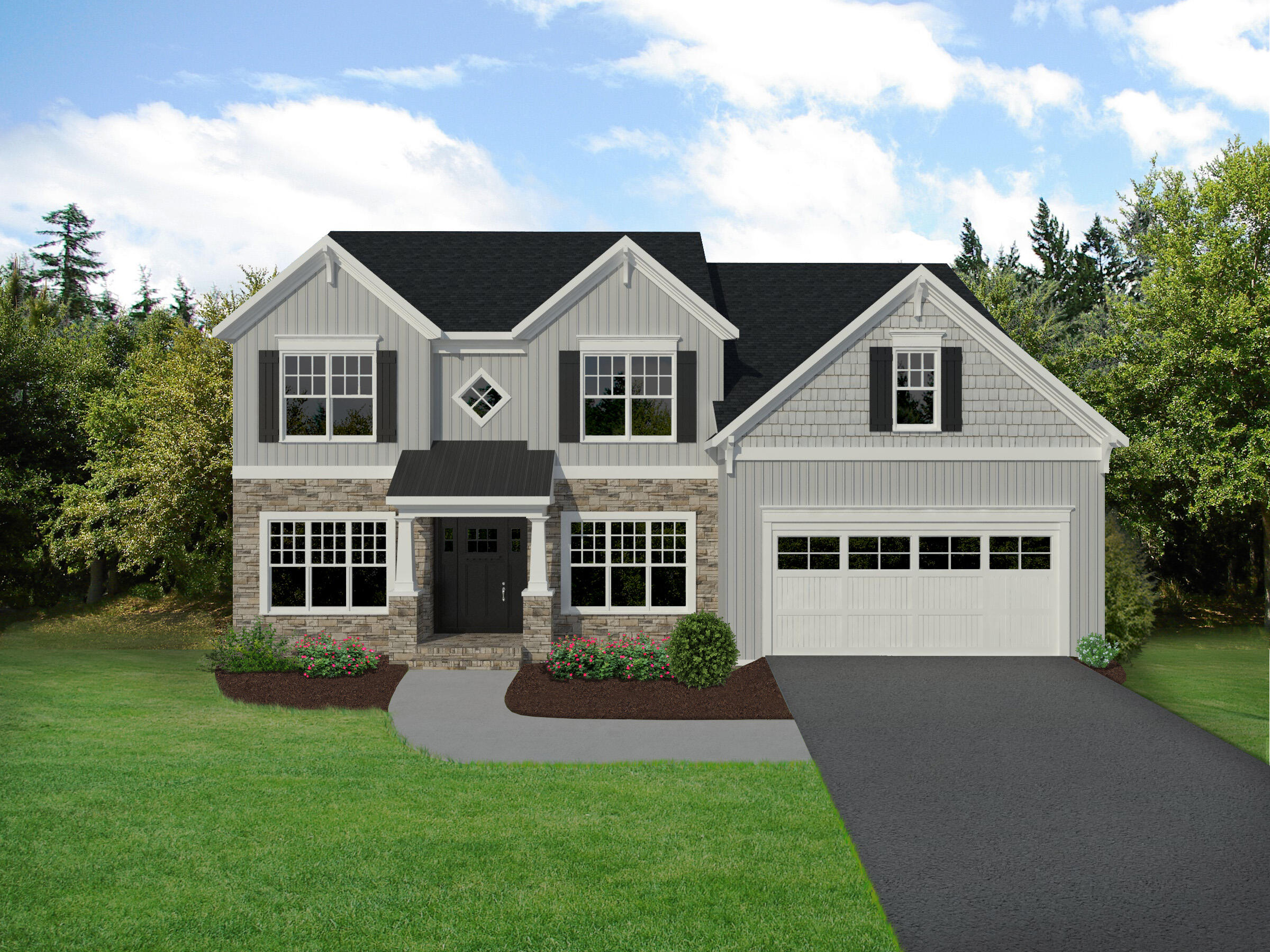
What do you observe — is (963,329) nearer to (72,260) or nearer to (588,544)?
(588,544)

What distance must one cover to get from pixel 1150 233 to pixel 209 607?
1185 inches

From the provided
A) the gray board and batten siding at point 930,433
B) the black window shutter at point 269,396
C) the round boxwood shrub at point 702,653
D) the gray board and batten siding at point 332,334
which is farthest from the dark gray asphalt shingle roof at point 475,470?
the gray board and batten siding at point 930,433

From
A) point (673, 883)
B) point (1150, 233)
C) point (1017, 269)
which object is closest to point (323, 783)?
point (673, 883)

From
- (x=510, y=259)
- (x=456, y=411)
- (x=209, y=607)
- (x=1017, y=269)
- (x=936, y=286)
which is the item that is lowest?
(x=209, y=607)

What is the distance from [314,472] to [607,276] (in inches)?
278

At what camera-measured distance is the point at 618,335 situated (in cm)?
1847

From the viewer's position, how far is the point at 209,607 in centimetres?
2986

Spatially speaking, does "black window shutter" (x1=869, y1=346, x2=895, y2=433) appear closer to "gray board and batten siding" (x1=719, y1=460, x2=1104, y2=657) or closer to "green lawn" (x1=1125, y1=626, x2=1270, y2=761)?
"gray board and batten siding" (x1=719, y1=460, x2=1104, y2=657)

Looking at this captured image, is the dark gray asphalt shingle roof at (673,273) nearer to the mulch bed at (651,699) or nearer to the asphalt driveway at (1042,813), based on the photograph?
the mulch bed at (651,699)

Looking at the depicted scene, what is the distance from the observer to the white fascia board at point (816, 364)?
1697cm

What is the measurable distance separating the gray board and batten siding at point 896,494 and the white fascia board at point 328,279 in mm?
7092

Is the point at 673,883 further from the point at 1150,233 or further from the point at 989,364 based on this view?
the point at 1150,233

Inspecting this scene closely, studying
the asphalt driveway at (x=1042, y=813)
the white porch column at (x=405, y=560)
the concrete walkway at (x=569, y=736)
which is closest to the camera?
the asphalt driveway at (x=1042, y=813)

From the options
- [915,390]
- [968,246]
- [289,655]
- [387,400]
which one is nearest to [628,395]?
[387,400]
